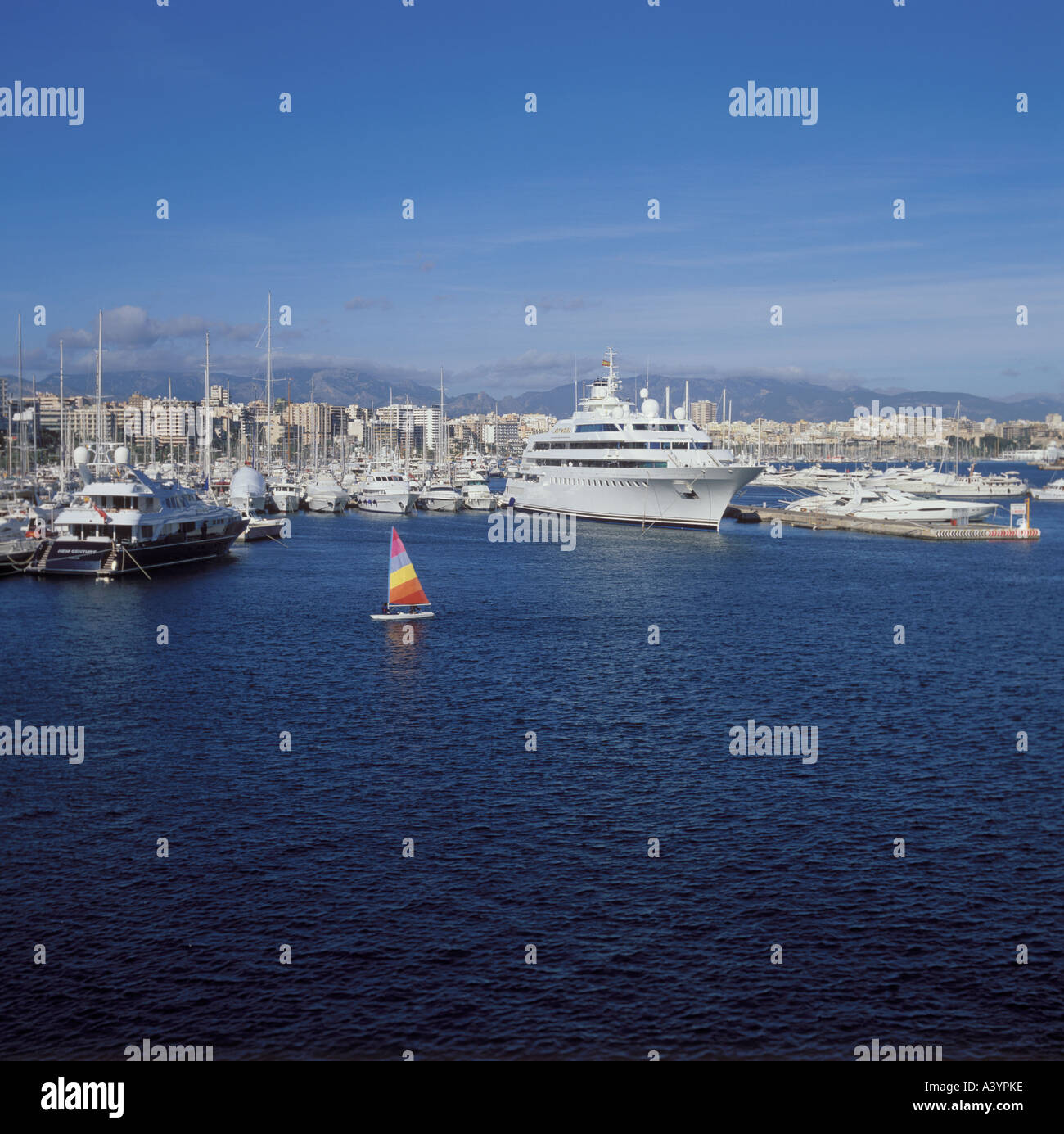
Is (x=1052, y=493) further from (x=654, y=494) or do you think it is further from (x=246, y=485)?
(x=246, y=485)

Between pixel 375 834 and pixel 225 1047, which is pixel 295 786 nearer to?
pixel 375 834

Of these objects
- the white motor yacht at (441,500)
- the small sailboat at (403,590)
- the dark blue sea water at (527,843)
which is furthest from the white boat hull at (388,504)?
the dark blue sea water at (527,843)

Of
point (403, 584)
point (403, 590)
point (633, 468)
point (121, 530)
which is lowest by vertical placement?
point (403, 590)

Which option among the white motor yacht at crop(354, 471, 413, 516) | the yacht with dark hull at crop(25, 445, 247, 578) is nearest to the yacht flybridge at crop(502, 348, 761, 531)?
the white motor yacht at crop(354, 471, 413, 516)

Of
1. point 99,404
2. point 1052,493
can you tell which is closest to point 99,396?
point 99,404
